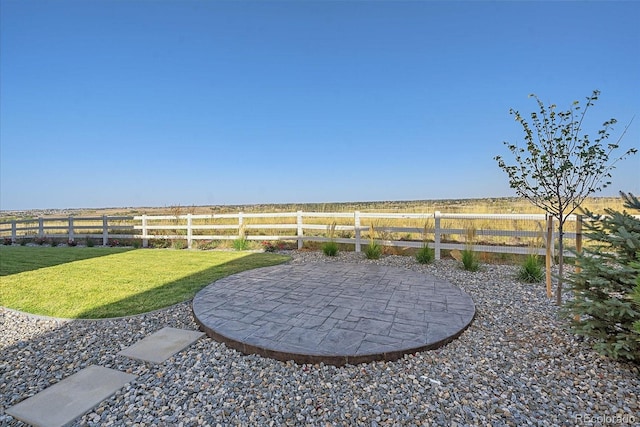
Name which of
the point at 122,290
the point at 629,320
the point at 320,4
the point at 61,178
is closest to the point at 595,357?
the point at 629,320

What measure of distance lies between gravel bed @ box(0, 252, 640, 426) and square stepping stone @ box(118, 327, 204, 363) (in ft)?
0.30

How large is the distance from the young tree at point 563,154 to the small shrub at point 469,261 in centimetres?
192

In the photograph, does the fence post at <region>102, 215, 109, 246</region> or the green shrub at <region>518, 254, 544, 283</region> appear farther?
the fence post at <region>102, 215, 109, 246</region>

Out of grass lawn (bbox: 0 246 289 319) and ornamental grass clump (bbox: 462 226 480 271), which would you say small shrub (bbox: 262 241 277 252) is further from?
ornamental grass clump (bbox: 462 226 480 271)

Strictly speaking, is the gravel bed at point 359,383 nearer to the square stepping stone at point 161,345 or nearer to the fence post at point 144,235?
the square stepping stone at point 161,345

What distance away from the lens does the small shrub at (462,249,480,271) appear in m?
5.51

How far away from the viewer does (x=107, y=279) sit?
17.1 feet

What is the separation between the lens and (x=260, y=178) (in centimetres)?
1561

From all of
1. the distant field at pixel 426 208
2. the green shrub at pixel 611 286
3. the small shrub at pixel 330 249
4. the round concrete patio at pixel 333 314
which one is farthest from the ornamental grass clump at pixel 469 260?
the green shrub at pixel 611 286

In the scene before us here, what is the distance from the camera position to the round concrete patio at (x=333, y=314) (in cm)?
241

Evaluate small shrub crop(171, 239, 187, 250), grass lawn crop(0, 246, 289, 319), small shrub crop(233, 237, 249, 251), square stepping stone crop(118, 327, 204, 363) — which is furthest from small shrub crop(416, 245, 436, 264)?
small shrub crop(171, 239, 187, 250)

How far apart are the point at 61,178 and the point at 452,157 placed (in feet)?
54.7

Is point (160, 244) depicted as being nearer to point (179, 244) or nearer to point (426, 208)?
point (179, 244)

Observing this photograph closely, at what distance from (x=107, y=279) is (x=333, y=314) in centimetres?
456
